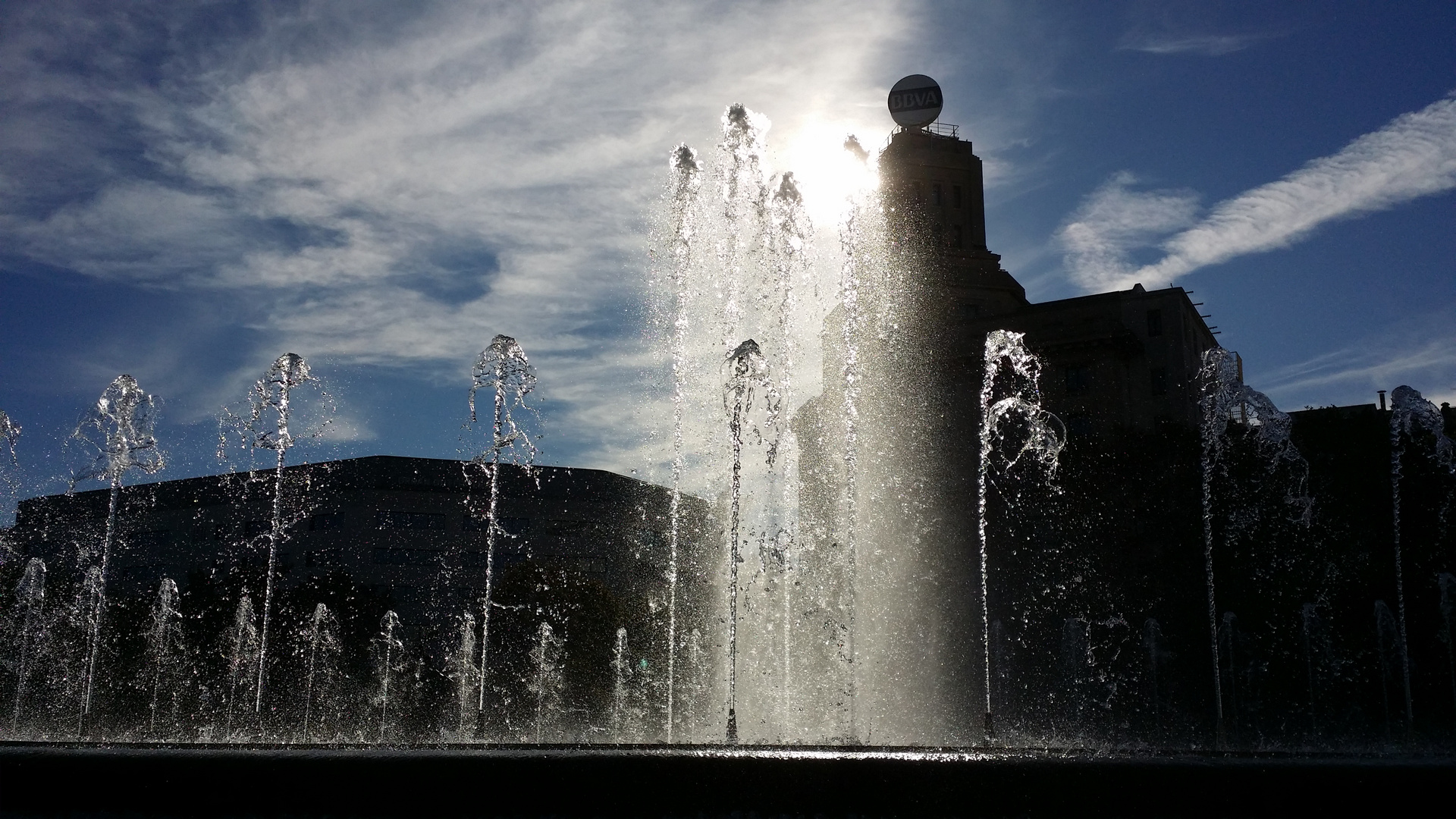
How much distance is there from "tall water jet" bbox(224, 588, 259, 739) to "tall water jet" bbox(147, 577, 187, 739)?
188 cm

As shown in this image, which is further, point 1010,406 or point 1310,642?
point 1010,406

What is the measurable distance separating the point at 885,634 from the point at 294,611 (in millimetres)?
24939

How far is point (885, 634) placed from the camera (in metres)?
42.9

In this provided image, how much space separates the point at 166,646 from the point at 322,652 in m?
7.05

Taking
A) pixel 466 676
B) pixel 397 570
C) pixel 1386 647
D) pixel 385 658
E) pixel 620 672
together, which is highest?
pixel 397 570

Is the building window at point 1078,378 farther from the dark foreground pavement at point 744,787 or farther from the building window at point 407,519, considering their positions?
the building window at point 407,519

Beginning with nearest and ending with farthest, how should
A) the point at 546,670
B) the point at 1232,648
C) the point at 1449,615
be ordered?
1. the point at 1449,615
2. the point at 1232,648
3. the point at 546,670

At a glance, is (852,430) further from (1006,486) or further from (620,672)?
(620,672)

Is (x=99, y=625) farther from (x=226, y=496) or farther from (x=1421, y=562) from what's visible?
(x=1421, y=562)

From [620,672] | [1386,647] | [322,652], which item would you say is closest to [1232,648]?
[1386,647]

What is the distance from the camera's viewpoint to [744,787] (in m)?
6.63

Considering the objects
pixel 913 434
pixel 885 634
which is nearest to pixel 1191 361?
pixel 913 434

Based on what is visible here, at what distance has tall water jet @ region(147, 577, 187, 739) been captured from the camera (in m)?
40.5

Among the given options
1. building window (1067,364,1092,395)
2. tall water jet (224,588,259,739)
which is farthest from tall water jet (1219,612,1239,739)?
tall water jet (224,588,259,739)
